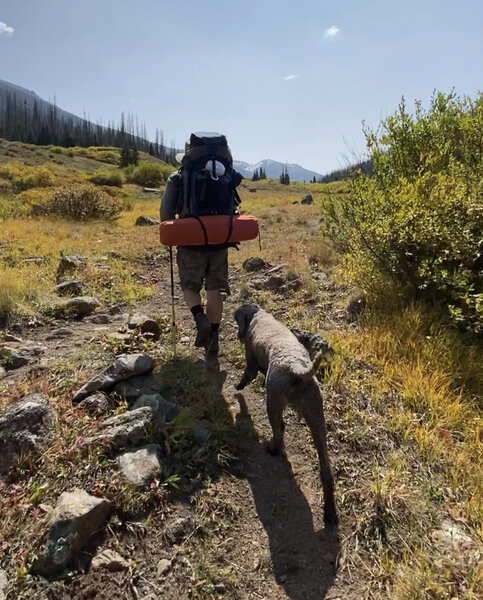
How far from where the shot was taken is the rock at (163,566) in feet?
7.14

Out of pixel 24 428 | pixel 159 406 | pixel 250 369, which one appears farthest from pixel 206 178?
pixel 24 428

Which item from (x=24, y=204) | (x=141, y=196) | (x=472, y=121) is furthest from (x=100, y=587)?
(x=141, y=196)

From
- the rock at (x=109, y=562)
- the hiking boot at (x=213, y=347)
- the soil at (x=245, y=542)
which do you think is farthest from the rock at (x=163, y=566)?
the hiking boot at (x=213, y=347)

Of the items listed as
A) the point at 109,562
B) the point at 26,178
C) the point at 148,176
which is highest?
the point at 148,176

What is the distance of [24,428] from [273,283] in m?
4.69

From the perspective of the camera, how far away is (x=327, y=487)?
256cm

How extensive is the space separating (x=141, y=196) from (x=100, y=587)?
31.3m

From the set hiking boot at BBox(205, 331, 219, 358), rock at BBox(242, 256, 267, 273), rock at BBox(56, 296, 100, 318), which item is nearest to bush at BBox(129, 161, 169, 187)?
rock at BBox(242, 256, 267, 273)

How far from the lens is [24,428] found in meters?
2.82

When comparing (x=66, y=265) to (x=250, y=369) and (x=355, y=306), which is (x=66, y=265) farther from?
(x=355, y=306)

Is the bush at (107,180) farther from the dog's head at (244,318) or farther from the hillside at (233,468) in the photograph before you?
the dog's head at (244,318)

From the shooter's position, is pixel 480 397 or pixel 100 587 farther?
pixel 480 397

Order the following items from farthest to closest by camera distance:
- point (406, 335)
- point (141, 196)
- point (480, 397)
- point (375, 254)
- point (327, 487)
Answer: point (141, 196) → point (375, 254) → point (406, 335) → point (480, 397) → point (327, 487)

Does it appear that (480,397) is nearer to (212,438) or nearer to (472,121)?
(212,438)
